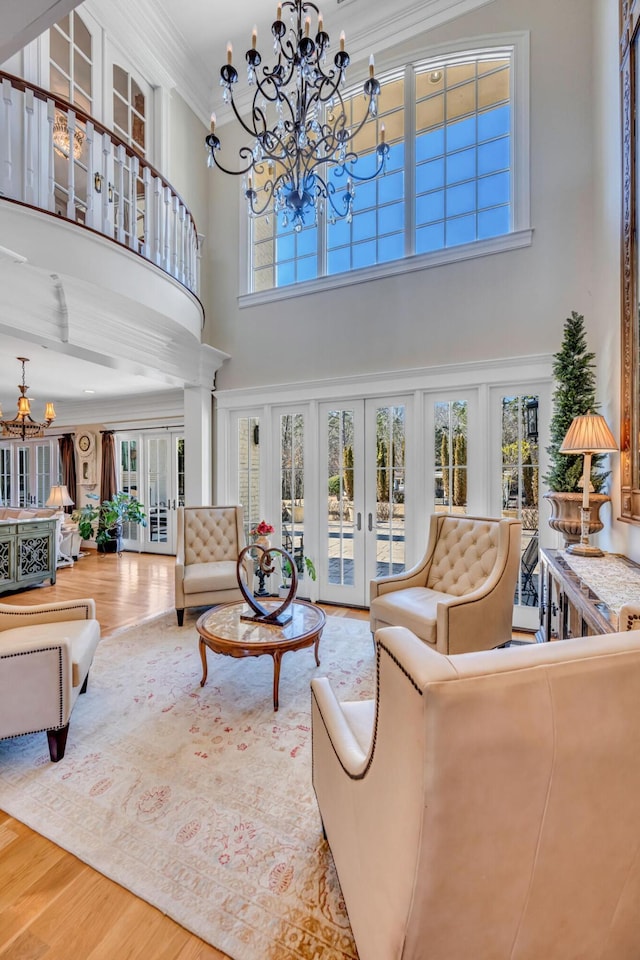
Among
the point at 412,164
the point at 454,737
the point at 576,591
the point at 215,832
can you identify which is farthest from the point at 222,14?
the point at 215,832

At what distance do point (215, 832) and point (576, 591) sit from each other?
69.6 inches

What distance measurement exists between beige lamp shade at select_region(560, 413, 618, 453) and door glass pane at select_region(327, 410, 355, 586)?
2269 mm

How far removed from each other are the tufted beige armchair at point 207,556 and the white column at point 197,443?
672 millimetres

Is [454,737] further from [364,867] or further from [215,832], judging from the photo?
[215,832]

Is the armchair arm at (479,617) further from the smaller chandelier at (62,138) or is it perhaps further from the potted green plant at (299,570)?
the smaller chandelier at (62,138)

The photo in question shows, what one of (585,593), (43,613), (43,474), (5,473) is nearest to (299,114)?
(585,593)

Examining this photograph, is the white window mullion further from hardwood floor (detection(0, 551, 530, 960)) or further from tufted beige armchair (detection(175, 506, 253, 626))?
hardwood floor (detection(0, 551, 530, 960))

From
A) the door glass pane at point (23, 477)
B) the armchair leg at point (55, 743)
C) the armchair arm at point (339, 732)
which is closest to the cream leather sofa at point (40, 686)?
the armchair leg at point (55, 743)

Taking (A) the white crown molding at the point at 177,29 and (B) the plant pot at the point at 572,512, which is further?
(A) the white crown molding at the point at 177,29

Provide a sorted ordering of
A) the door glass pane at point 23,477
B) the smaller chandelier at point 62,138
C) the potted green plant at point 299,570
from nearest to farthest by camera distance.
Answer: the smaller chandelier at point 62,138 < the potted green plant at point 299,570 < the door glass pane at point 23,477

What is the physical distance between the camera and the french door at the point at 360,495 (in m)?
4.25

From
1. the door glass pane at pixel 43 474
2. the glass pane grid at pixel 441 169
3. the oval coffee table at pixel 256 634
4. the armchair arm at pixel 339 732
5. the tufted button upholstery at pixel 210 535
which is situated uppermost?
the glass pane grid at pixel 441 169

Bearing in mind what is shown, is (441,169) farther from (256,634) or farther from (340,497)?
(256,634)

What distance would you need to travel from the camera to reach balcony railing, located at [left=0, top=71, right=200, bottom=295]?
113 inches
